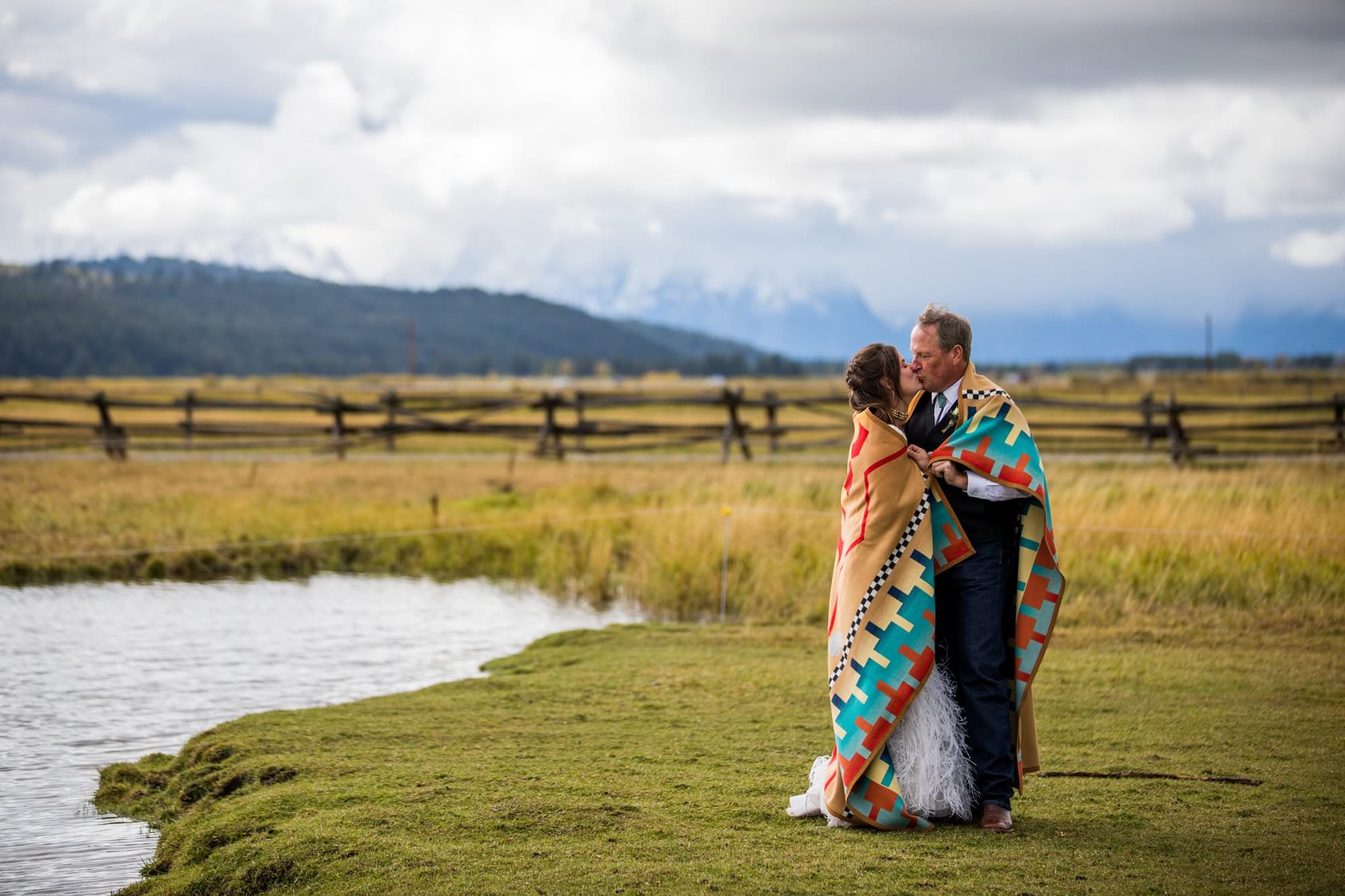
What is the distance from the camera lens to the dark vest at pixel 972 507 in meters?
5.00

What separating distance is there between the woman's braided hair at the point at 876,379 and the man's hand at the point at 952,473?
276mm

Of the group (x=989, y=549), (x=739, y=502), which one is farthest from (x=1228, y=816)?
(x=739, y=502)

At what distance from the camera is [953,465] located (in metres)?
4.90

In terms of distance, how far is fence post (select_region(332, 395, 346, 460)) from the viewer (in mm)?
26391

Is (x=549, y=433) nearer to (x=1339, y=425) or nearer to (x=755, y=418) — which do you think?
(x=1339, y=425)

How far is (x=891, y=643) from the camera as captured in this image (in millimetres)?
4895

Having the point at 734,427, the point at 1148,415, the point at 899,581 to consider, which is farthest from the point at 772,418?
the point at 899,581

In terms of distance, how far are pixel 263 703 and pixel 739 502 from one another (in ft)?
27.1

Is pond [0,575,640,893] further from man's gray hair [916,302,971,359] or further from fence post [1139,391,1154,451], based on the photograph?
fence post [1139,391,1154,451]

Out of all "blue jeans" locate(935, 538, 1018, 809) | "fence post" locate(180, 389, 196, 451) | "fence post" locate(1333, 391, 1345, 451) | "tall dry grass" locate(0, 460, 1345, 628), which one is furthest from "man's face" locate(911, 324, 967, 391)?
"fence post" locate(180, 389, 196, 451)

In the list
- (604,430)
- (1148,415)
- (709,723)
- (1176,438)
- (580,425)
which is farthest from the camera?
(604,430)

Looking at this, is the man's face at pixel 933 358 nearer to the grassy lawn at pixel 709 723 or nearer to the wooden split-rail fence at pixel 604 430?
the grassy lawn at pixel 709 723

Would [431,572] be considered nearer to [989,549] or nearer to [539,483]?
[539,483]

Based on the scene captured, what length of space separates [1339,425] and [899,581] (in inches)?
925
